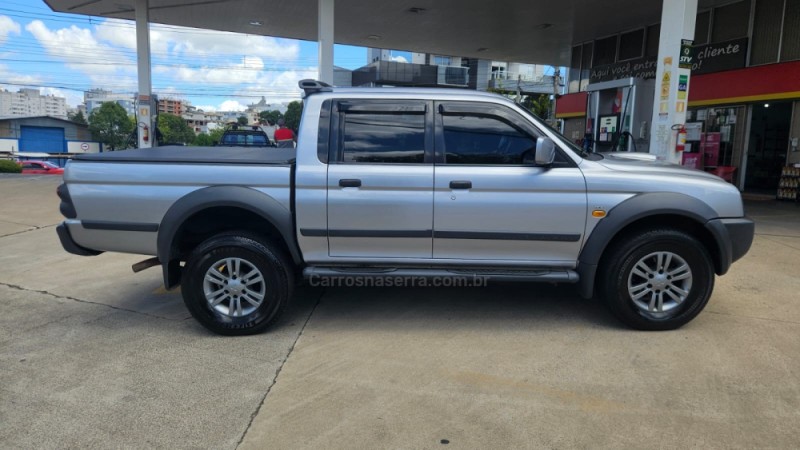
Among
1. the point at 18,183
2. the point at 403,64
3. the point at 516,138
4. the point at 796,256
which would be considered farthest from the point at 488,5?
the point at 403,64

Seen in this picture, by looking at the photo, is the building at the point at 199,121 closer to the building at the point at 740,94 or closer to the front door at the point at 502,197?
the building at the point at 740,94

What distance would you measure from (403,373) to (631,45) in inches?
685

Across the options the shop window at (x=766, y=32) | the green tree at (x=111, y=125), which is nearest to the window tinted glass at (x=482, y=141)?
the shop window at (x=766, y=32)

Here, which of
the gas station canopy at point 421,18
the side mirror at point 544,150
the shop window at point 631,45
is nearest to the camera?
the side mirror at point 544,150

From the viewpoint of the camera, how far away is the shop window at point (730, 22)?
13.9 m

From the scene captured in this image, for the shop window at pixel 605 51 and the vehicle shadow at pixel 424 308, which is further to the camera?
Result: the shop window at pixel 605 51

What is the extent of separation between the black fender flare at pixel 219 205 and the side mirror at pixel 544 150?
6.64ft

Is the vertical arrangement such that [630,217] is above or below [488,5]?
below

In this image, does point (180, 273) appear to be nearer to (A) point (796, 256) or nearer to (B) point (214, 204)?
(B) point (214, 204)

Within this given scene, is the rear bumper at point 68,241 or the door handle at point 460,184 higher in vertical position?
the door handle at point 460,184

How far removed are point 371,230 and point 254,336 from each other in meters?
1.33

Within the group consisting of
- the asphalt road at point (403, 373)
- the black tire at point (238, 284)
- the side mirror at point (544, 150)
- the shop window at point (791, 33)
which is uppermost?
the shop window at point (791, 33)

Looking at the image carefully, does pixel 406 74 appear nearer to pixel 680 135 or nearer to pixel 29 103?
pixel 680 135

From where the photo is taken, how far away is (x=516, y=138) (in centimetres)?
438
